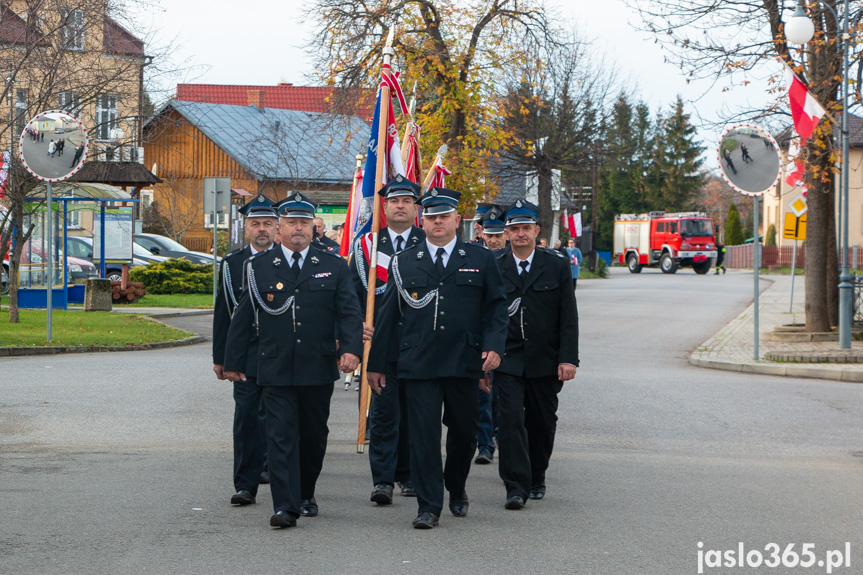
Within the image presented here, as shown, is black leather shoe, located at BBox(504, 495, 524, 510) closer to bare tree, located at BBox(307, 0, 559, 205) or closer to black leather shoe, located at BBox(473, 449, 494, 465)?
black leather shoe, located at BBox(473, 449, 494, 465)

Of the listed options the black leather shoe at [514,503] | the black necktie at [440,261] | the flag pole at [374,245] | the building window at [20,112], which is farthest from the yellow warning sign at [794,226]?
the black necktie at [440,261]

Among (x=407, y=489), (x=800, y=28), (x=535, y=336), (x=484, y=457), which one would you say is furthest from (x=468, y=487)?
(x=800, y=28)

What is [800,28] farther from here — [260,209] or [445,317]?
[445,317]

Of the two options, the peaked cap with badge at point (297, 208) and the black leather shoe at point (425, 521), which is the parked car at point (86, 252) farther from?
the black leather shoe at point (425, 521)

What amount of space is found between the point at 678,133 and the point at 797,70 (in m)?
78.4

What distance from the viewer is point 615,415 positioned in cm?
1154

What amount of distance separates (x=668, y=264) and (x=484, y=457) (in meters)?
51.4

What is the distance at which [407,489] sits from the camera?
7.59 metres

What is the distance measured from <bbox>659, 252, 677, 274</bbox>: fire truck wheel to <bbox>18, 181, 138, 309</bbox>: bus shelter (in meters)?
34.6

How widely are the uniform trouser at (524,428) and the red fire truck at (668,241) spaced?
50.5m

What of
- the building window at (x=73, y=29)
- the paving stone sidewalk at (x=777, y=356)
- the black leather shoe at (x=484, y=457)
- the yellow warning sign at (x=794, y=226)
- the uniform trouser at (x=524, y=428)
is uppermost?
the building window at (x=73, y=29)

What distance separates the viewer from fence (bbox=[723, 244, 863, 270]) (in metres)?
59.8

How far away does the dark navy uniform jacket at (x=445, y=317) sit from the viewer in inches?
264

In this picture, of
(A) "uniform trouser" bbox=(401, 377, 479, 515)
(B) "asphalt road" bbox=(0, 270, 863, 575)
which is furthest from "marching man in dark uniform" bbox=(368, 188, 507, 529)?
(B) "asphalt road" bbox=(0, 270, 863, 575)
